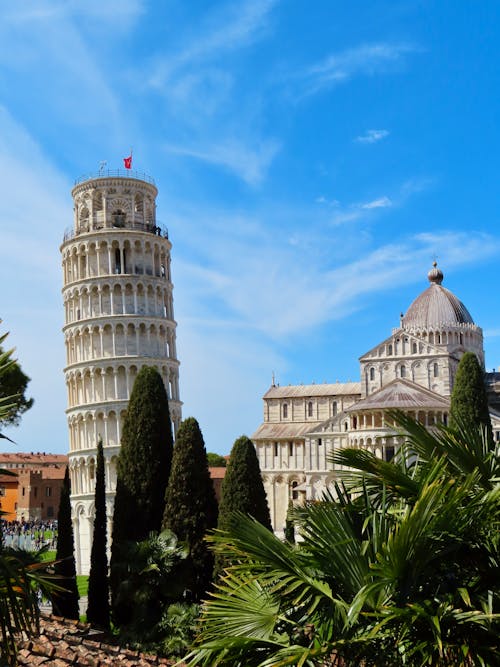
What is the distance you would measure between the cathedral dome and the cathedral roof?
11.3 metres

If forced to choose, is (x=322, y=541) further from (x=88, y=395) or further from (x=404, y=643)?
(x=88, y=395)

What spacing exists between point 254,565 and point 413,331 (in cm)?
5666

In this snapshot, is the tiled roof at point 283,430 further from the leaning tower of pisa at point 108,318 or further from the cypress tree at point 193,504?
the cypress tree at point 193,504

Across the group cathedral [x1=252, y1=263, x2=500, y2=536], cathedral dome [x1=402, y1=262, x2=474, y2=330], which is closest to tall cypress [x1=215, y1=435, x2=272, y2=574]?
cathedral [x1=252, y1=263, x2=500, y2=536]

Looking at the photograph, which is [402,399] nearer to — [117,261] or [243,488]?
[117,261]

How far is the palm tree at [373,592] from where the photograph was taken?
703 cm

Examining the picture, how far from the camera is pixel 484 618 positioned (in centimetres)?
696

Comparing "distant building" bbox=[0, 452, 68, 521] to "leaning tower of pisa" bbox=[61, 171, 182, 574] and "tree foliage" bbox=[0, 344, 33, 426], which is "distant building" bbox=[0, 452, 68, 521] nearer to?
"leaning tower of pisa" bbox=[61, 171, 182, 574]

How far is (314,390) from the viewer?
69938 millimetres

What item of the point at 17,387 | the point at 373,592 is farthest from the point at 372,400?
the point at 373,592

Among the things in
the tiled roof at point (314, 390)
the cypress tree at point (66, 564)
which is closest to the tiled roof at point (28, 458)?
the tiled roof at point (314, 390)

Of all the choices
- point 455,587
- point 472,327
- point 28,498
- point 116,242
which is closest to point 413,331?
point 472,327

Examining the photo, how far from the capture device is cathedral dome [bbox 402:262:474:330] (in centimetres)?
6394

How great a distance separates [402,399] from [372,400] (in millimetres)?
2038
